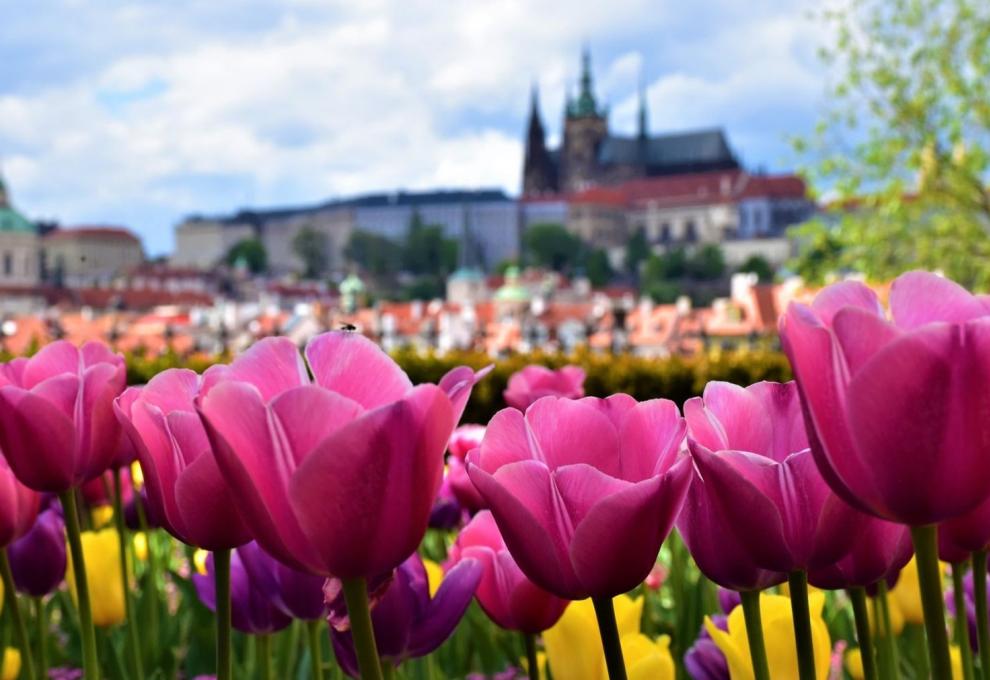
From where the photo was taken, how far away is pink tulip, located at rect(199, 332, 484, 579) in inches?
27.3

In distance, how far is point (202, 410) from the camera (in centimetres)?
71

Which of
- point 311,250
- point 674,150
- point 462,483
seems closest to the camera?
point 462,483

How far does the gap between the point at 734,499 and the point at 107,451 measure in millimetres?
600

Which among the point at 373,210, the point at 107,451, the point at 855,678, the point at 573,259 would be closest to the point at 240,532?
the point at 107,451

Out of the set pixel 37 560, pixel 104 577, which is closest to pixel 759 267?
pixel 104 577

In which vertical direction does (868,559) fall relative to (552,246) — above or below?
above

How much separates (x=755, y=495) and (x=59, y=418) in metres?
0.60

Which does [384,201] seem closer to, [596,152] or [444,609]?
[596,152]

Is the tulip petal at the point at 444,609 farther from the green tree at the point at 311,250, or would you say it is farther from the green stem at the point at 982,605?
the green tree at the point at 311,250

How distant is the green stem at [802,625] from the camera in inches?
31.2

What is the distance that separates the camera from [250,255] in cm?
10694

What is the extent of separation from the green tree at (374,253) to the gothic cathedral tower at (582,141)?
2267 centimetres

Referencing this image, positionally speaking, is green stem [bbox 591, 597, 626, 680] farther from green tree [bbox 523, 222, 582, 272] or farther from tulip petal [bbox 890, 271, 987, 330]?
green tree [bbox 523, 222, 582, 272]

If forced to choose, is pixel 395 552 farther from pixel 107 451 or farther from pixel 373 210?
pixel 373 210
